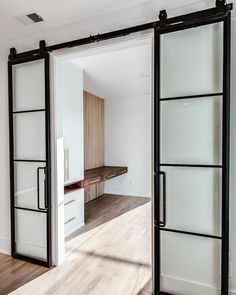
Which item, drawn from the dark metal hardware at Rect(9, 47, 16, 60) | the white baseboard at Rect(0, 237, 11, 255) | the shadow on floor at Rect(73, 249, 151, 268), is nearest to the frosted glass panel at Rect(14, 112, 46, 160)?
the dark metal hardware at Rect(9, 47, 16, 60)

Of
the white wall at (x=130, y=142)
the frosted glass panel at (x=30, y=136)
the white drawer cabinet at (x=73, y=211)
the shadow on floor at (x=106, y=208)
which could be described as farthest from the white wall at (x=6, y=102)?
the white wall at (x=130, y=142)

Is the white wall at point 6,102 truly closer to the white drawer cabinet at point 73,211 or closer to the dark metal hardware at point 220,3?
the dark metal hardware at point 220,3

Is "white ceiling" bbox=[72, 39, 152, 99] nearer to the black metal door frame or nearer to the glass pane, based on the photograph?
the black metal door frame

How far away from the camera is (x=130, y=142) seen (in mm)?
6211

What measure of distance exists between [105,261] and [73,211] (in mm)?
1133

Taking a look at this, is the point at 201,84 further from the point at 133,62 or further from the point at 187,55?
the point at 133,62

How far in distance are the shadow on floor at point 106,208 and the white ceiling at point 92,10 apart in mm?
2914

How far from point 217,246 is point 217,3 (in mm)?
2011

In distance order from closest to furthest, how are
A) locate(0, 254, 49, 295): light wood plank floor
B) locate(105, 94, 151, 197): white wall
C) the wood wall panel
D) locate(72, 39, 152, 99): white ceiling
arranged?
locate(0, 254, 49, 295): light wood plank floor < locate(72, 39, 152, 99): white ceiling < the wood wall panel < locate(105, 94, 151, 197): white wall

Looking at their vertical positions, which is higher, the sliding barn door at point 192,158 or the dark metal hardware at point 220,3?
the dark metal hardware at point 220,3

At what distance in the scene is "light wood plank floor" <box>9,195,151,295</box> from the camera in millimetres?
2219

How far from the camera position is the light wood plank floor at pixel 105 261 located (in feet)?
7.28

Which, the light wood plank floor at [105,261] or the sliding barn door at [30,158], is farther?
the sliding barn door at [30,158]

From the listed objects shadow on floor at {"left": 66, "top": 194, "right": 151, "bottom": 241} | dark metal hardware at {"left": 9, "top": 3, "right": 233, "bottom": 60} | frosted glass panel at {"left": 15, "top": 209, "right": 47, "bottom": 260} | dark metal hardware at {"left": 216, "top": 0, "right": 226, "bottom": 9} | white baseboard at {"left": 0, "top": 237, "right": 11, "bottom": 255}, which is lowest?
shadow on floor at {"left": 66, "top": 194, "right": 151, "bottom": 241}
